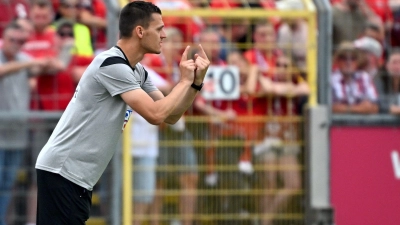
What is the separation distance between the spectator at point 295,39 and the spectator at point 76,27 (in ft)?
6.43

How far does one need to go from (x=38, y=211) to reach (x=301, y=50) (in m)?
4.07

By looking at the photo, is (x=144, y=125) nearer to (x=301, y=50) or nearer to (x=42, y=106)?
(x=42, y=106)

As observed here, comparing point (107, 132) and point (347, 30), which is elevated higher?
point (347, 30)

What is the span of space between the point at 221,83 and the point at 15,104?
2.03 meters

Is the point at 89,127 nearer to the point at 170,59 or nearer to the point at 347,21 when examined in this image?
the point at 170,59

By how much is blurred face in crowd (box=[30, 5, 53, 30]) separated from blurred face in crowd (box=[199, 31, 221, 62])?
1.53m

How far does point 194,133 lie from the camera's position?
8320 mm

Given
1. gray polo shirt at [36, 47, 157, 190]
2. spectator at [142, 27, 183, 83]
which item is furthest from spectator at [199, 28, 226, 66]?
gray polo shirt at [36, 47, 157, 190]

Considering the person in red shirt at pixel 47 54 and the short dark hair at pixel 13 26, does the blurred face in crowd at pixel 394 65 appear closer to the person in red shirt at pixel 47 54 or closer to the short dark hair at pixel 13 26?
the person in red shirt at pixel 47 54

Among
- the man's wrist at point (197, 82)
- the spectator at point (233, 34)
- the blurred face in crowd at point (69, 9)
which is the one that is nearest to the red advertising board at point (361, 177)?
the spectator at point (233, 34)

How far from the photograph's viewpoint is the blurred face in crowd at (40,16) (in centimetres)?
807

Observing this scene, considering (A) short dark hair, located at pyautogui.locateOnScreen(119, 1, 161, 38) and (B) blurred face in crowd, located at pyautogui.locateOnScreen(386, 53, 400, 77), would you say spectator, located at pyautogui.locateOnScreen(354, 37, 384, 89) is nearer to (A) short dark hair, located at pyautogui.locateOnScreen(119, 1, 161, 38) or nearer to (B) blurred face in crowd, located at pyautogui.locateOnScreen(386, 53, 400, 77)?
(B) blurred face in crowd, located at pyautogui.locateOnScreen(386, 53, 400, 77)

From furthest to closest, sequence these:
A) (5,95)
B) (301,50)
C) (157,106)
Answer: (301,50), (5,95), (157,106)

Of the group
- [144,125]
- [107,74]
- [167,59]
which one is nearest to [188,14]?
[167,59]
